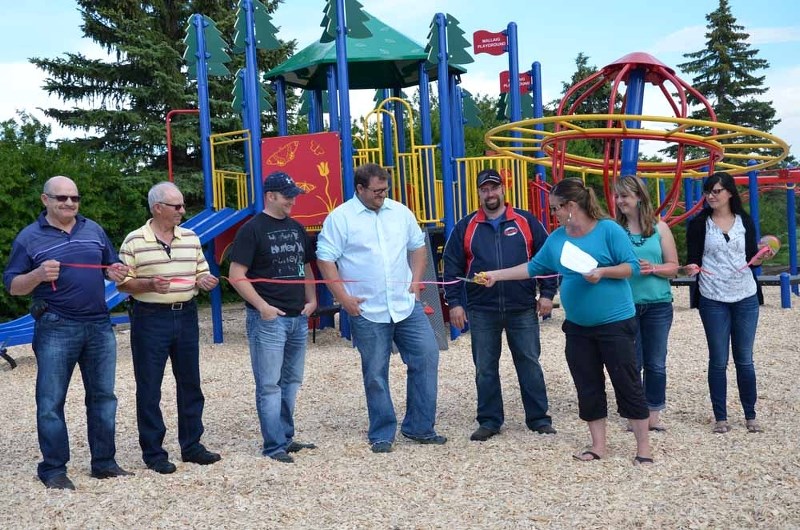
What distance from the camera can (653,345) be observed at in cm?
509

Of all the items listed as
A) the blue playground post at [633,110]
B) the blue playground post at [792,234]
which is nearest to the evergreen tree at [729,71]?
the blue playground post at [792,234]

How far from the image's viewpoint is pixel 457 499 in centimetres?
404

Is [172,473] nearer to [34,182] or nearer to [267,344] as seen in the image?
[267,344]

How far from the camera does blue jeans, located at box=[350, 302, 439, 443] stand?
5.04 meters

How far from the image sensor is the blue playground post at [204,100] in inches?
427

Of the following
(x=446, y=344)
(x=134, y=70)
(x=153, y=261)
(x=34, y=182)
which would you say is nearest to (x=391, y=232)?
(x=153, y=261)

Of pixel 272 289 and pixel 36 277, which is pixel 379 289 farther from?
pixel 36 277

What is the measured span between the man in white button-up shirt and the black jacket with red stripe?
0.34m

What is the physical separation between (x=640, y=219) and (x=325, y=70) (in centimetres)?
698

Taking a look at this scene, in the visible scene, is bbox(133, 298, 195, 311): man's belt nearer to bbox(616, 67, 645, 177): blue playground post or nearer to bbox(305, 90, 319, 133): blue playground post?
bbox(616, 67, 645, 177): blue playground post

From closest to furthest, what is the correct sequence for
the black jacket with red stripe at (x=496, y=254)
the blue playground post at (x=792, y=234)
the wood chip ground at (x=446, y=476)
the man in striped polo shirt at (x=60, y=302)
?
the wood chip ground at (x=446, y=476) < the man in striped polo shirt at (x=60, y=302) < the black jacket with red stripe at (x=496, y=254) < the blue playground post at (x=792, y=234)

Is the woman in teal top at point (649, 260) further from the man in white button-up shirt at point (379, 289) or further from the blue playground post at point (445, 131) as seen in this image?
the blue playground post at point (445, 131)

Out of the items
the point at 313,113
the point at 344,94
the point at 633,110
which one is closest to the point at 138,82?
the point at 313,113

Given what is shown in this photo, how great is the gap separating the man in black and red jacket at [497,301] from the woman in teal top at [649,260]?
558 millimetres
